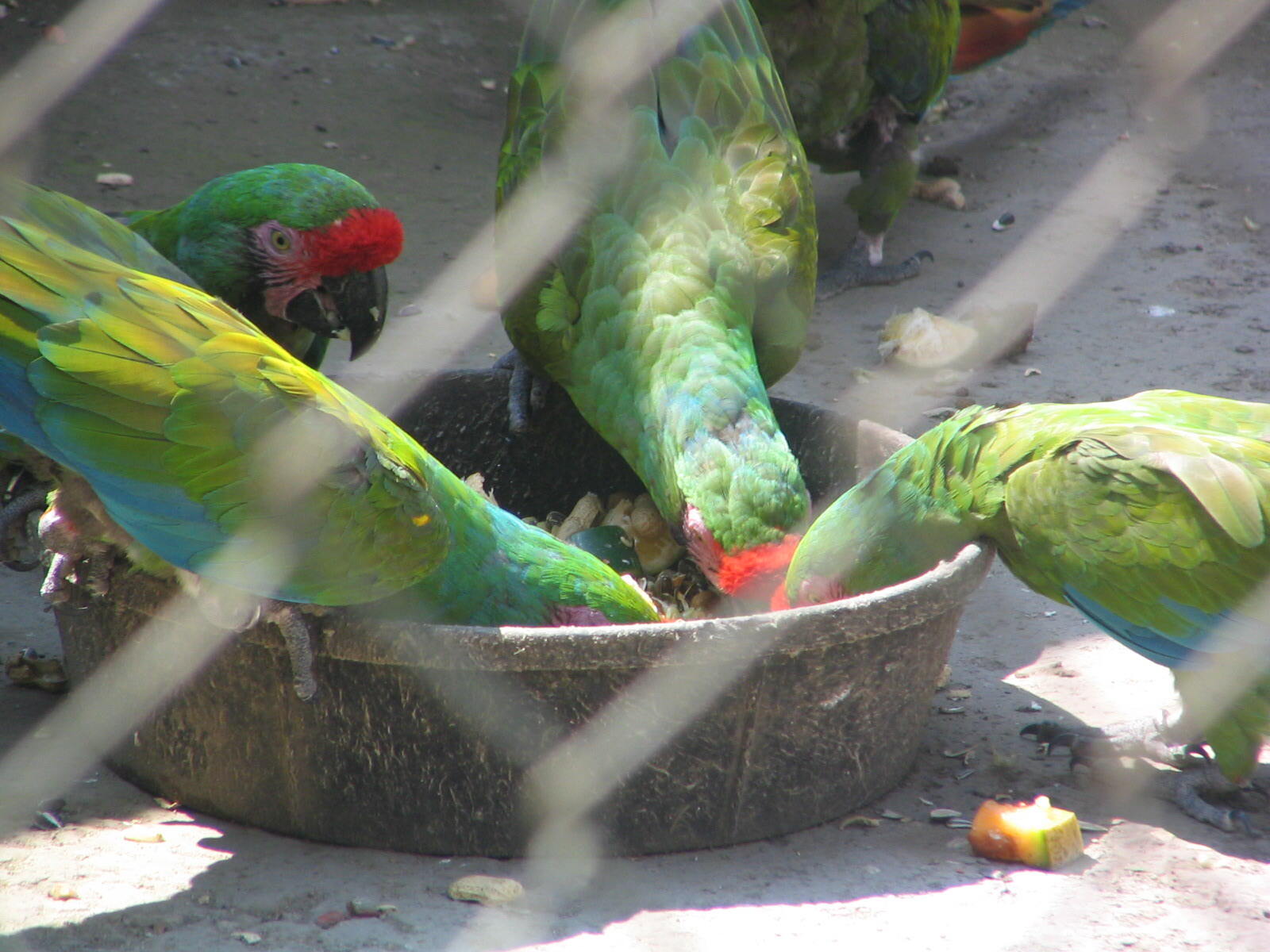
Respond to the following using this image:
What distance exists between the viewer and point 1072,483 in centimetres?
212

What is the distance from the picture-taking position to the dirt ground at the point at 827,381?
6.17 feet

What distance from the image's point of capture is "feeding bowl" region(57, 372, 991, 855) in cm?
183

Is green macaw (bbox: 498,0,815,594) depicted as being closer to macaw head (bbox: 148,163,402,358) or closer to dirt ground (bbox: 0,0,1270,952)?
macaw head (bbox: 148,163,402,358)

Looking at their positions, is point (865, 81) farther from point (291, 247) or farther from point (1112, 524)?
point (1112, 524)

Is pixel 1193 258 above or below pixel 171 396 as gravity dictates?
below

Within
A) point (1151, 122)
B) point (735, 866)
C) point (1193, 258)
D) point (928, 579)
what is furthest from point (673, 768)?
point (1151, 122)

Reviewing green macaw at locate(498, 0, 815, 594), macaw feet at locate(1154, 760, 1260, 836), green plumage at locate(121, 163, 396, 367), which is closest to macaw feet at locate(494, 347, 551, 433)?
green macaw at locate(498, 0, 815, 594)

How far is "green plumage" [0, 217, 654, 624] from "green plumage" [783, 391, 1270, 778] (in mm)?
722

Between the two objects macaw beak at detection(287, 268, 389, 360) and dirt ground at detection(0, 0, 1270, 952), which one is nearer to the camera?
dirt ground at detection(0, 0, 1270, 952)

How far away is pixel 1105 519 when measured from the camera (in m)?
2.10

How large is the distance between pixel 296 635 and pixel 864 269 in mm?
3271

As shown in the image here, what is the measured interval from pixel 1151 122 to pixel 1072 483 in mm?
4262

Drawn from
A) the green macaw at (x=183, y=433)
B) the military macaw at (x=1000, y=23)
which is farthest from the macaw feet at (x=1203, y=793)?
the military macaw at (x=1000, y=23)

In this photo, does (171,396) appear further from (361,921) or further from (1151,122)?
(1151,122)
